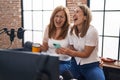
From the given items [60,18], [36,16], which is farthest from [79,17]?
[36,16]

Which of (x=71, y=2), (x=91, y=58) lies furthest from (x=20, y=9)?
(x=91, y=58)

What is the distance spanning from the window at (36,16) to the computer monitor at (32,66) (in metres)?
4.14

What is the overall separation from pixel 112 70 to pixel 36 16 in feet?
9.20

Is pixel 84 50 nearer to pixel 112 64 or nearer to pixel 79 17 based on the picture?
pixel 79 17

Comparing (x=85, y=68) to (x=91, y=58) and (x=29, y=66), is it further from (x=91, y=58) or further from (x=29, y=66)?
(x=29, y=66)

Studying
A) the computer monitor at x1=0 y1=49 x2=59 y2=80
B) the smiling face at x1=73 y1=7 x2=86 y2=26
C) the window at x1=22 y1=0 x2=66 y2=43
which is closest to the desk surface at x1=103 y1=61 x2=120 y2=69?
the smiling face at x1=73 y1=7 x2=86 y2=26

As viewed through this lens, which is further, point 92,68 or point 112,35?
point 112,35

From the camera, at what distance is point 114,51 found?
12.8 feet

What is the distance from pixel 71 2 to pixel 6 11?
2.19 metres

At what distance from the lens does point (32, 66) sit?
87 cm

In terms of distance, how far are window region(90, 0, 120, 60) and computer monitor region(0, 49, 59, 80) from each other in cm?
317

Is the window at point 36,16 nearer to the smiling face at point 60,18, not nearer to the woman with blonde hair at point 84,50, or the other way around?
the smiling face at point 60,18

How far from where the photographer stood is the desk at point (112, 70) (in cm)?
319

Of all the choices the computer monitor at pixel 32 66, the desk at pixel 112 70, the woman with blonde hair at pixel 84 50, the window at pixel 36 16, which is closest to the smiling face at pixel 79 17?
the woman with blonde hair at pixel 84 50
